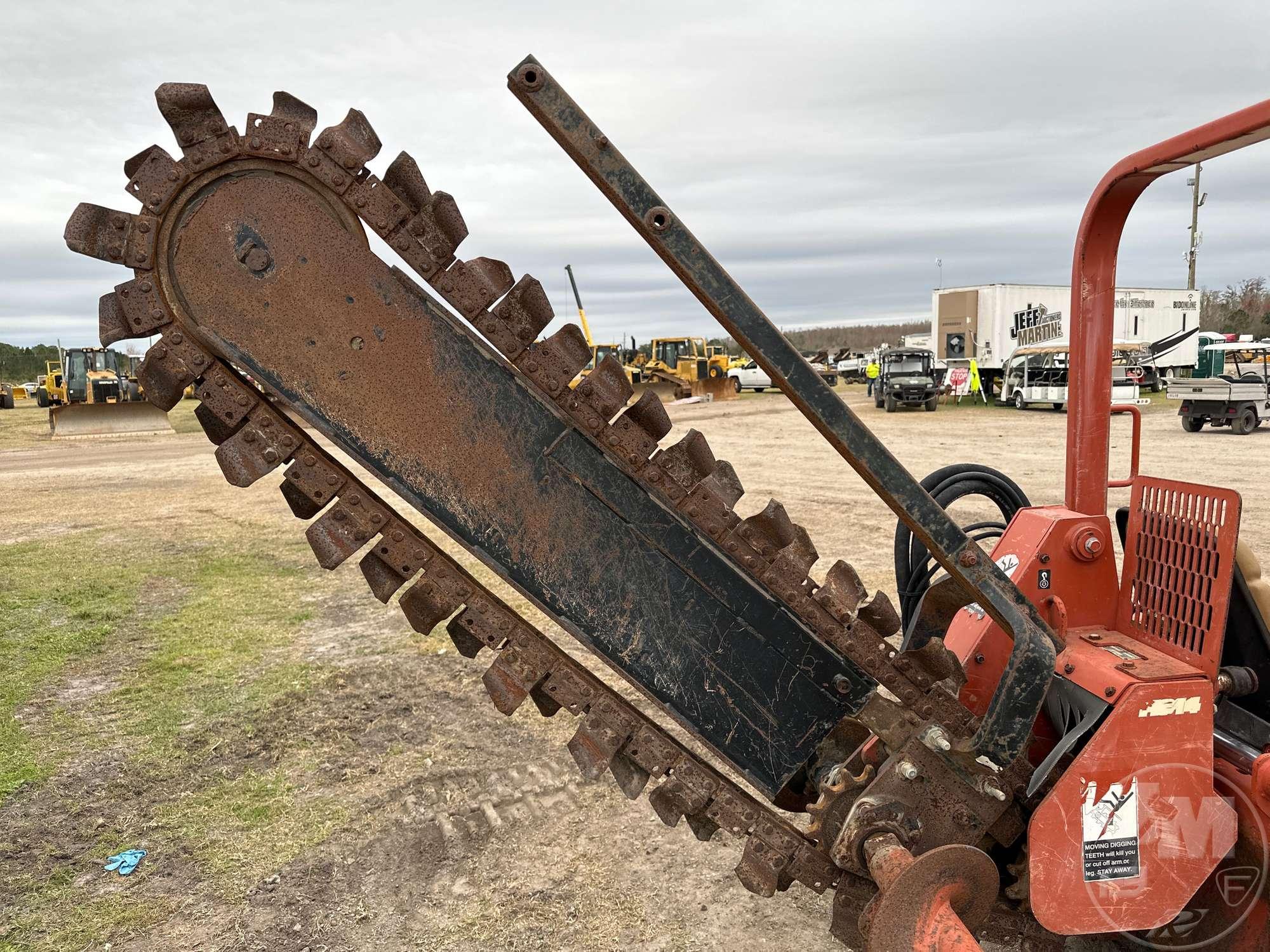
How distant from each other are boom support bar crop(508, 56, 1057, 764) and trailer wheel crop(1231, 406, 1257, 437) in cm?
2089

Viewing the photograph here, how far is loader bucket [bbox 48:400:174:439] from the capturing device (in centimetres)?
2422

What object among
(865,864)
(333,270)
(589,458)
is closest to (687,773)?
(865,864)

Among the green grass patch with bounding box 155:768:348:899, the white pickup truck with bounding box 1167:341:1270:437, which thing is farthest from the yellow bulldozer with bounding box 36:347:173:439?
the white pickup truck with bounding box 1167:341:1270:437

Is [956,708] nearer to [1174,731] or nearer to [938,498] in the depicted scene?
→ [1174,731]

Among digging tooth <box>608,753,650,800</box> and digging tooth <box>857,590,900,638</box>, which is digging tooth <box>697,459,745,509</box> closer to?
digging tooth <box>857,590,900,638</box>

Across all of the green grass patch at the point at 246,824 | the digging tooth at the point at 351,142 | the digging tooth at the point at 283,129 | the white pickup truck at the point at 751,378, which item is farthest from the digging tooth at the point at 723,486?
the white pickup truck at the point at 751,378

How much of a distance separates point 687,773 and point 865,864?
0.52m

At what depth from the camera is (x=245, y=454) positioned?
227cm

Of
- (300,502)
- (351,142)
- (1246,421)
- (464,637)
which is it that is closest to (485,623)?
(464,637)

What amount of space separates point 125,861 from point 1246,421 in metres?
22.2

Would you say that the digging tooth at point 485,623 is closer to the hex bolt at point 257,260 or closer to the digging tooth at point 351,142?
the hex bolt at point 257,260

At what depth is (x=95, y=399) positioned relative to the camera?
28.8 m

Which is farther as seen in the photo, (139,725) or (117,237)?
(139,725)

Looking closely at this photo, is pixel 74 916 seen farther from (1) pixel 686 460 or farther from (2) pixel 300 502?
(1) pixel 686 460
